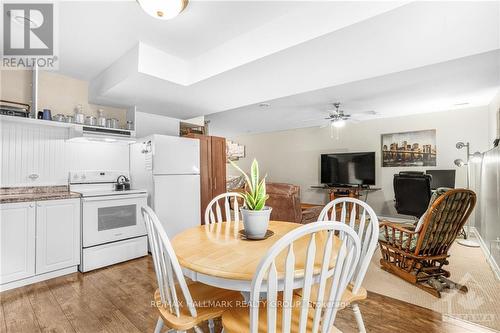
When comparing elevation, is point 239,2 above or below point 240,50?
above

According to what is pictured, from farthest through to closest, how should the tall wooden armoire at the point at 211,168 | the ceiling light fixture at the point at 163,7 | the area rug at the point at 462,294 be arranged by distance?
1. the tall wooden armoire at the point at 211,168
2. the area rug at the point at 462,294
3. the ceiling light fixture at the point at 163,7

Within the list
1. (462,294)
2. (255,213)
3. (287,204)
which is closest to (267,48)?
(255,213)

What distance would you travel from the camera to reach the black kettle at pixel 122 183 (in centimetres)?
348

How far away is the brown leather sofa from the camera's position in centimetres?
327

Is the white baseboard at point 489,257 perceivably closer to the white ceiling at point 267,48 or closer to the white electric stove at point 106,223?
the white ceiling at point 267,48

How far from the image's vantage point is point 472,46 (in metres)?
1.96

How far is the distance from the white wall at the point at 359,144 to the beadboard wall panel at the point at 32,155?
552 cm

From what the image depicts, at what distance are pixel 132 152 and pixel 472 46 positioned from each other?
414cm

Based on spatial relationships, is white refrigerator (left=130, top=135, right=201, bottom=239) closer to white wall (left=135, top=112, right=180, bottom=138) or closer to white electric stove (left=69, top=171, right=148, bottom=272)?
white electric stove (left=69, top=171, right=148, bottom=272)

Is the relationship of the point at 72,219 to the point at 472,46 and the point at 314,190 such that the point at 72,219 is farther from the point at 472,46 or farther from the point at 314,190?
the point at 314,190

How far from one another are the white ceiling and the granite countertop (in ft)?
4.44

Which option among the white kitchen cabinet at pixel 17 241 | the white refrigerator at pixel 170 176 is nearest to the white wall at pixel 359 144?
the white refrigerator at pixel 170 176

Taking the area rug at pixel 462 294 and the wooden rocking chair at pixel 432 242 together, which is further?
the wooden rocking chair at pixel 432 242

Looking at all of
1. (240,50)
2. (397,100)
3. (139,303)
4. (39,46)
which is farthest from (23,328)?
(397,100)
